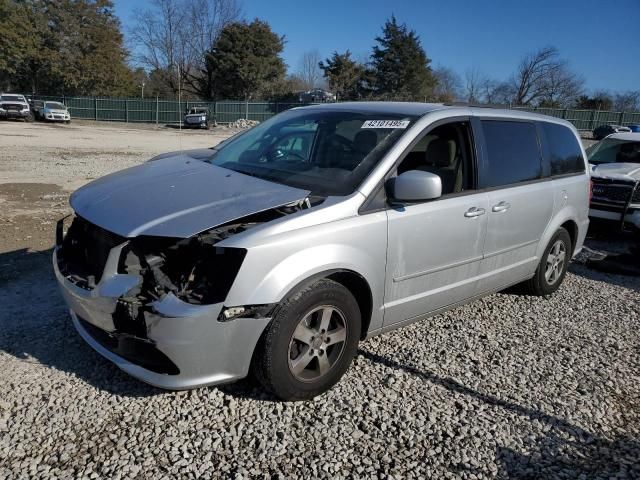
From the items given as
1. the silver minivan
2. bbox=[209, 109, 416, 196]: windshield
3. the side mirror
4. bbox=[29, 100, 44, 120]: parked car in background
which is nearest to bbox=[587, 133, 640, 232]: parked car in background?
the silver minivan

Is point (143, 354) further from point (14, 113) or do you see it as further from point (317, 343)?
point (14, 113)

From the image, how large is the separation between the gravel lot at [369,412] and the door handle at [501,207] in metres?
1.06

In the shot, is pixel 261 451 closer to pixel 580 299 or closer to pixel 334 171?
pixel 334 171

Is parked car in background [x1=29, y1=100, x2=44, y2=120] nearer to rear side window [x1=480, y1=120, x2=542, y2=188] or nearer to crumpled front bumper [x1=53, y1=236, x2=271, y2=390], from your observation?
rear side window [x1=480, y1=120, x2=542, y2=188]

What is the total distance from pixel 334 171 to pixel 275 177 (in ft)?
1.38

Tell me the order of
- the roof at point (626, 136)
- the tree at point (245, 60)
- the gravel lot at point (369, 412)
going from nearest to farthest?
the gravel lot at point (369, 412) < the roof at point (626, 136) < the tree at point (245, 60)

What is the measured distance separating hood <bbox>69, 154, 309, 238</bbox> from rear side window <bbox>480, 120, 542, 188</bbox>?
179 cm

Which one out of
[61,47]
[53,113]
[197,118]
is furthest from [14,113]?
[61,47]

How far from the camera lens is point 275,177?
3.63 metres

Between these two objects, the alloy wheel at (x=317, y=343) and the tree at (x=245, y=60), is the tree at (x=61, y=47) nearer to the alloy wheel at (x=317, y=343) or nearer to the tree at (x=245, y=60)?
the tree at (x=245, y=60)

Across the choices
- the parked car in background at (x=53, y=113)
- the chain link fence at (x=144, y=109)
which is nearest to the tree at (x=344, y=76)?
→ the chain link fence at (x=144, y=109)

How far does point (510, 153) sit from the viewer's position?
445cm

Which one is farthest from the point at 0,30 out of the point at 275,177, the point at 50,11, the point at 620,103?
the point at 620,103

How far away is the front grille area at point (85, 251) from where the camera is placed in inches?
118
